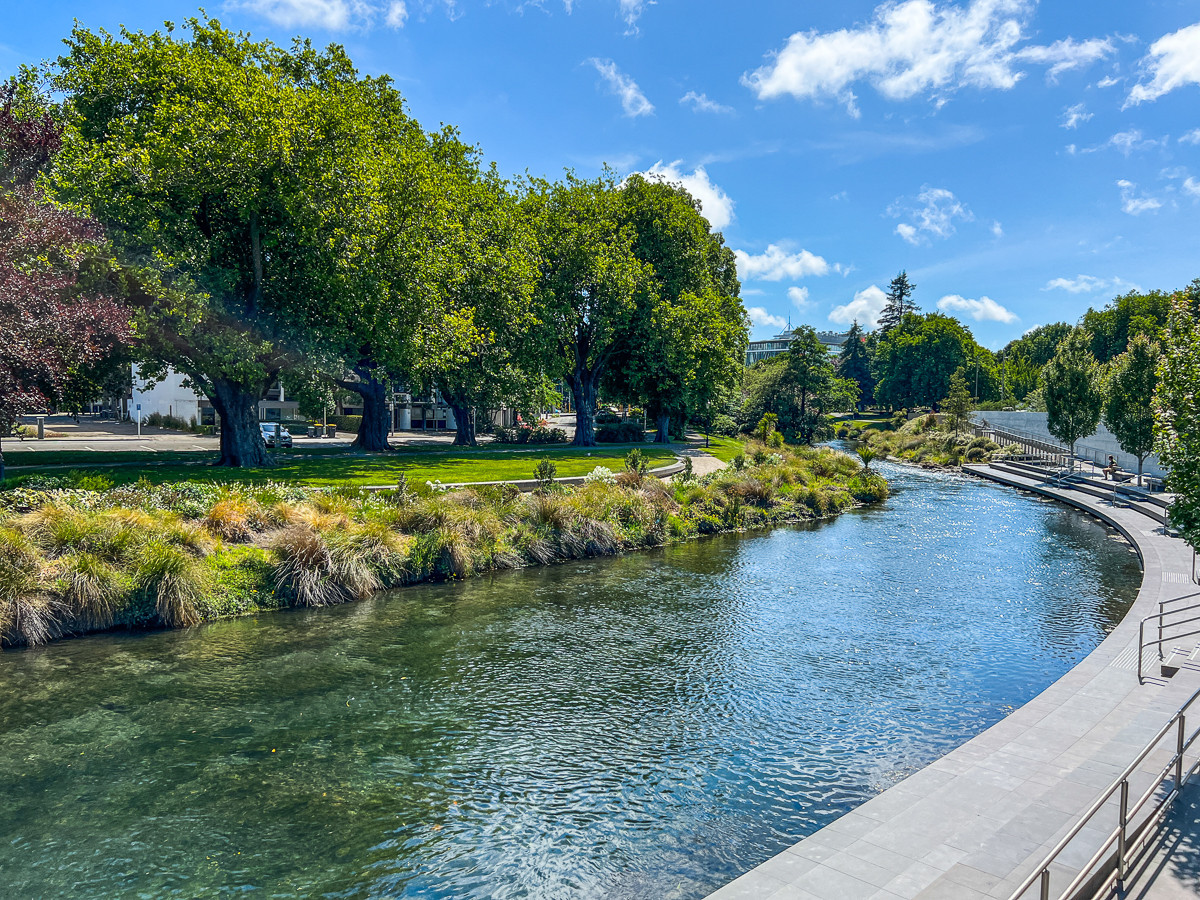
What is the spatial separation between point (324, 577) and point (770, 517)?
1967cm

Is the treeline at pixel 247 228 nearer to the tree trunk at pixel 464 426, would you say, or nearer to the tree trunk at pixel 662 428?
the tree trunk at pixel 464 426

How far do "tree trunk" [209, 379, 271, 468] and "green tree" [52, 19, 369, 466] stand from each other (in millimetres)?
50

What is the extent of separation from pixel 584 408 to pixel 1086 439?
115ft

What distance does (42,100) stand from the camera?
81.6 ft

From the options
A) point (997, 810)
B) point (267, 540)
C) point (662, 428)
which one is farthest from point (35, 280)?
point (662, 428)

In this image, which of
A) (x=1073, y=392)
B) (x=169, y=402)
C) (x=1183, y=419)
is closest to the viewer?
(x=1183, y=419)

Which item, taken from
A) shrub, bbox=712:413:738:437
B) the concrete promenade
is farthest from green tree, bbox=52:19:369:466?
shrub, bbox=712:413:738:437

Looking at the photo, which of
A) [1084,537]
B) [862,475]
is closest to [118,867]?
[1084,537]

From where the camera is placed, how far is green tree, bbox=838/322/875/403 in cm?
13350

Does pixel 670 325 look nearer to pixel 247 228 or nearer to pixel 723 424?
pixel 723 424

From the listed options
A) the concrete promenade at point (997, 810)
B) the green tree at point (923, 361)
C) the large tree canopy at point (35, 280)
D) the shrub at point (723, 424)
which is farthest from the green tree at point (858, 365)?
the concrete promenade at point (997, 810)

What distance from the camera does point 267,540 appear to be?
18266 millimetres

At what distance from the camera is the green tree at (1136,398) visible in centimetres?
3319

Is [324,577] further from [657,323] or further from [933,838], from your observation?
[657,323]
